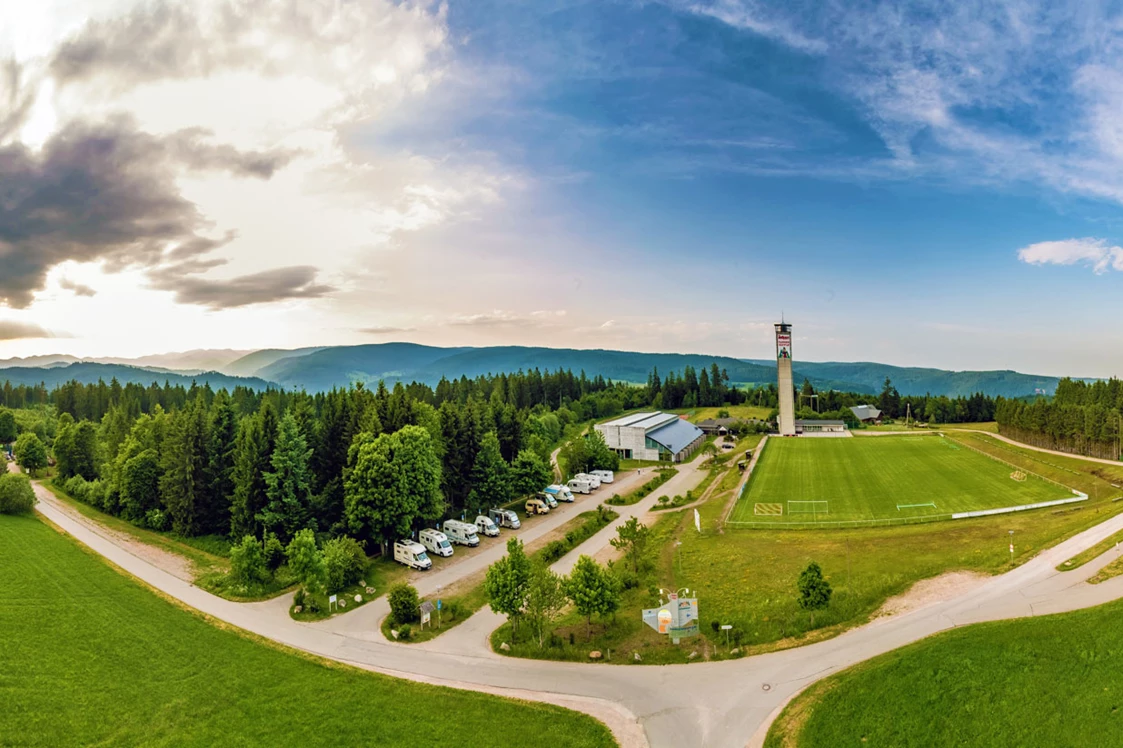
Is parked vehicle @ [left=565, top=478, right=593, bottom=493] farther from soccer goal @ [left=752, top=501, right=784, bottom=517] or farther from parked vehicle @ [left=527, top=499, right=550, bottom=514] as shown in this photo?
soccer goal @ [left=752, top=501, right=784, bottom=517]

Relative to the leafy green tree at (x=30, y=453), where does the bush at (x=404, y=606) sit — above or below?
below

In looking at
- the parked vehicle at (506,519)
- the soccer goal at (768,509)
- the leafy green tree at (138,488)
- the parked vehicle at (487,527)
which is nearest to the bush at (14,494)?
the leafy green tree at (138,488)

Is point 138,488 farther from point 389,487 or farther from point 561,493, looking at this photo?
point 561,493

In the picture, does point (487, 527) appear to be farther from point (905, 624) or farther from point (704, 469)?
point (704, 469)

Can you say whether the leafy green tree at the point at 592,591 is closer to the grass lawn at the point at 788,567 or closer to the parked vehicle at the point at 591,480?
the grass lawn at the point at 788,567

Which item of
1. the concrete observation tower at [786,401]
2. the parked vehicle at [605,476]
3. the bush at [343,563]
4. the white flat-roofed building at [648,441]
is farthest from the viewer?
the concrete observation tower at [786,401]
